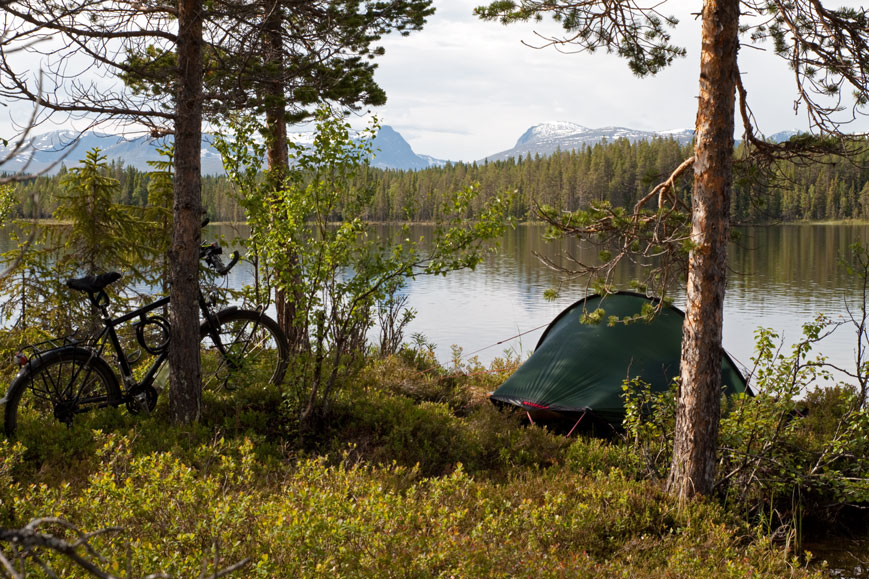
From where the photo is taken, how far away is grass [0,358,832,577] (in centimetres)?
379

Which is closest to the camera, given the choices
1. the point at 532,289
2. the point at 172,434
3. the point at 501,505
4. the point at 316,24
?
the point at 501,505

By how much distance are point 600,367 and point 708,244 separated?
9.16 feet

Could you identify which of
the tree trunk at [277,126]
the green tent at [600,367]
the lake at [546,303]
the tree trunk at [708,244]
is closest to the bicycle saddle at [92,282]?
the tree trunk at [277,126]

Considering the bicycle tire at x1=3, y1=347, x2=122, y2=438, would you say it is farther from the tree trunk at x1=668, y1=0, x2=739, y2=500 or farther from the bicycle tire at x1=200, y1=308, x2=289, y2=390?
the tree trunk at x1=668, y1=0, x2=739, y2=500

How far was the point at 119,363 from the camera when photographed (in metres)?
7.11

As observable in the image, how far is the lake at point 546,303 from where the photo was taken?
56.2 feet

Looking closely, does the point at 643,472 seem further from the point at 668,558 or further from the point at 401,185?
the point at 401,185

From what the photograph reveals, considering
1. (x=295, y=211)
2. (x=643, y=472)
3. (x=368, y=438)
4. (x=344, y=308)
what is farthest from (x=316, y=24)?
(x=643, y=472)

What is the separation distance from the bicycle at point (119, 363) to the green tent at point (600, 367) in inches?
117

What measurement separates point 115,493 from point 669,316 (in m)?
6.88

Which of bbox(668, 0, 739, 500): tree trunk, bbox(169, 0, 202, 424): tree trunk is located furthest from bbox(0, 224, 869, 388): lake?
bbox(169, 0, 202, 424): tree trunk

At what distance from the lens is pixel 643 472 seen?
21.6 feet

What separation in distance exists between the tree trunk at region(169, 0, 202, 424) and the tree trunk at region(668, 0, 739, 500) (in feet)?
14.9

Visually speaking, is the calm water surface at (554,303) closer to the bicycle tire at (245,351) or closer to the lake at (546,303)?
the lake at (546,303)
